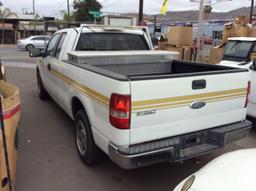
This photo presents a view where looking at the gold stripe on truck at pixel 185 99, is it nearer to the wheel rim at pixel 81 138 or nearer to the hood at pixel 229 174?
the hood at pixel 229 174

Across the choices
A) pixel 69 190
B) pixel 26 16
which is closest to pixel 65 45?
pixel 69 190

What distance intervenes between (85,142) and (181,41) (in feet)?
31.7

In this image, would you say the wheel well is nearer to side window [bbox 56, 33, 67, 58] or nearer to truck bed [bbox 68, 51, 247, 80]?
truck bed [bbox 68, 51, 247, 80]

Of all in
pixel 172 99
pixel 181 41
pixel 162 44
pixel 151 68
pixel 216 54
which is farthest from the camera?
pixel 162 44

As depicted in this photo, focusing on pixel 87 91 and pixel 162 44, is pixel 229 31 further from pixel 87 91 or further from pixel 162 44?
pixel 87 91

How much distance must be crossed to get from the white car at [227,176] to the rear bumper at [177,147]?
76 centimetres

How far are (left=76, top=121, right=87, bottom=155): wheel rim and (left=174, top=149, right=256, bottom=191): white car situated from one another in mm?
2091

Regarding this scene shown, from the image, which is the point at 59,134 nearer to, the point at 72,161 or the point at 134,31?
the point at 72,161

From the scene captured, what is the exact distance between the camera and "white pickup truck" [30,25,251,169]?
298 cm

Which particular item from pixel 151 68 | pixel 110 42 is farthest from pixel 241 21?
pixel 151 68

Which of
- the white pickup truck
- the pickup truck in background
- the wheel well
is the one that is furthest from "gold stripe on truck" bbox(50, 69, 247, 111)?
the pickup truck in background

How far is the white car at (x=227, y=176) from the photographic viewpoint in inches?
79.5

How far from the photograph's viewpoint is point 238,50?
22.9 feet

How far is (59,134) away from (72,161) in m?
1.19
